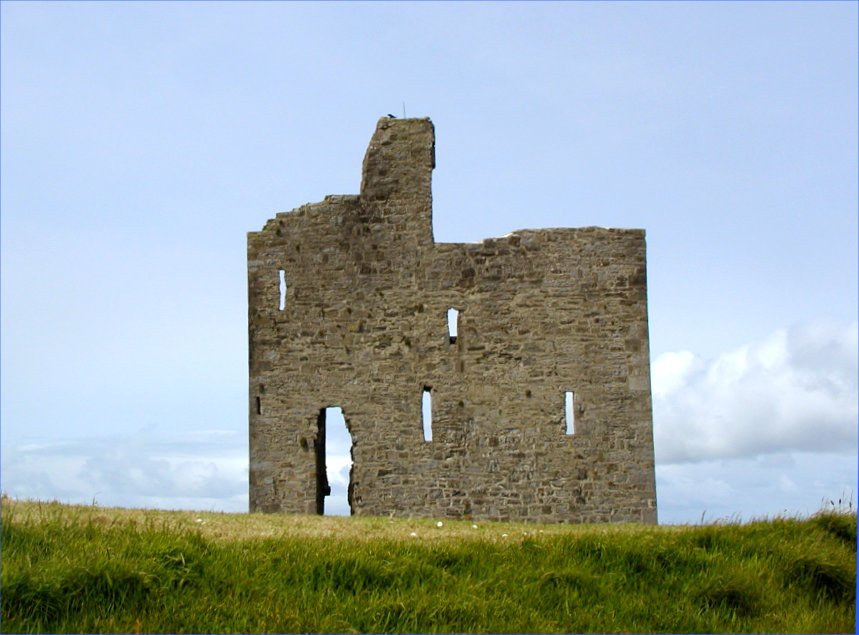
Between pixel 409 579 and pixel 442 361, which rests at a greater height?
pixel 442 361

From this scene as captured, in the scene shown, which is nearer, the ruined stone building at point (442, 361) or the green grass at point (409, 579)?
the green grass at point (409, 579)

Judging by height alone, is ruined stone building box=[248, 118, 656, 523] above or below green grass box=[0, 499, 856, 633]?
above

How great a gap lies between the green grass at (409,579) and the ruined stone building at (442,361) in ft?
14.8

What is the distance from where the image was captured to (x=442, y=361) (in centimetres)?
1997

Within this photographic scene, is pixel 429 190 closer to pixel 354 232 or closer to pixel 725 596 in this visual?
pixel 354 232

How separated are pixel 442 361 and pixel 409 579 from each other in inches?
302

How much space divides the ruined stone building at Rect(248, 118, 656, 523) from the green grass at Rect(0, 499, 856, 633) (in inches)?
178

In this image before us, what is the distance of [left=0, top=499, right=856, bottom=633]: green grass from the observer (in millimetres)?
11414

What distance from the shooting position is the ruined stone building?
1961cm

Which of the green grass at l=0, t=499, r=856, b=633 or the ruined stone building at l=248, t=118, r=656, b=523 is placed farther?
the ruined stone building at l=248, t=118, r=656, b=523

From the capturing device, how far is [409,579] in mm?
12617

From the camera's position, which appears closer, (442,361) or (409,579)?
(409,579)

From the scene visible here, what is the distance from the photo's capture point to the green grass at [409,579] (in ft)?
37.4

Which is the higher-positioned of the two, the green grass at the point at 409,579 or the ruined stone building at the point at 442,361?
the ruined stone building at the point at 442,361
